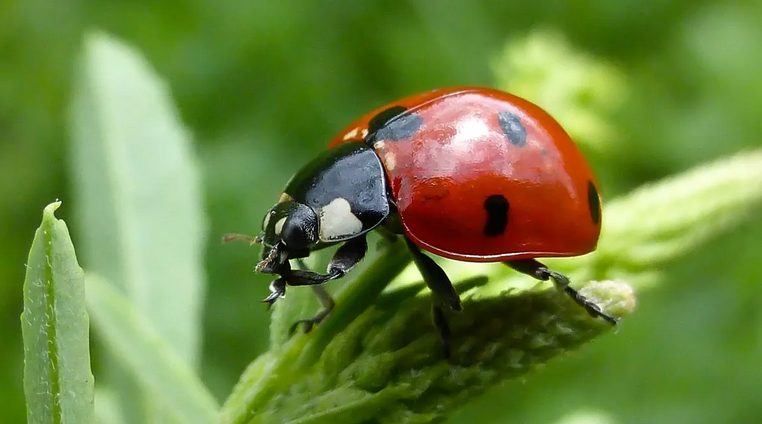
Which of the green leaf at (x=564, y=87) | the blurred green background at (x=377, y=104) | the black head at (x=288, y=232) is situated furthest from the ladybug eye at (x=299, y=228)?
the blurred green background at (x=377, y=104)

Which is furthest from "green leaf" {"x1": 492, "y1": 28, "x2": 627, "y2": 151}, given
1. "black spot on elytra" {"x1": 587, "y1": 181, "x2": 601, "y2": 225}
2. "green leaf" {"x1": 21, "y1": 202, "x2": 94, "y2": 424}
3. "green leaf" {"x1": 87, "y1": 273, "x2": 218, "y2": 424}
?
"green leaf" {"x1": 21, "y1": 202, "x2": 94, "y2": 424}

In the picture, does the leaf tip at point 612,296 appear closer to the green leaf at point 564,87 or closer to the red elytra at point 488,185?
the red elytra at point 488,185

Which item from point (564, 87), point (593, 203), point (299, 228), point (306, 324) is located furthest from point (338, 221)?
point (564, 87)

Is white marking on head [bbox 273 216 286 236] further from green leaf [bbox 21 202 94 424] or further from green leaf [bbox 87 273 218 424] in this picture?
green leaf [bbox 21 202 94 424]

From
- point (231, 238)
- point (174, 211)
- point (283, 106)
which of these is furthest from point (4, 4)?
point (231, 238)

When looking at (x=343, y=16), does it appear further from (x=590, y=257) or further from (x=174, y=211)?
(x=590, y=257)
